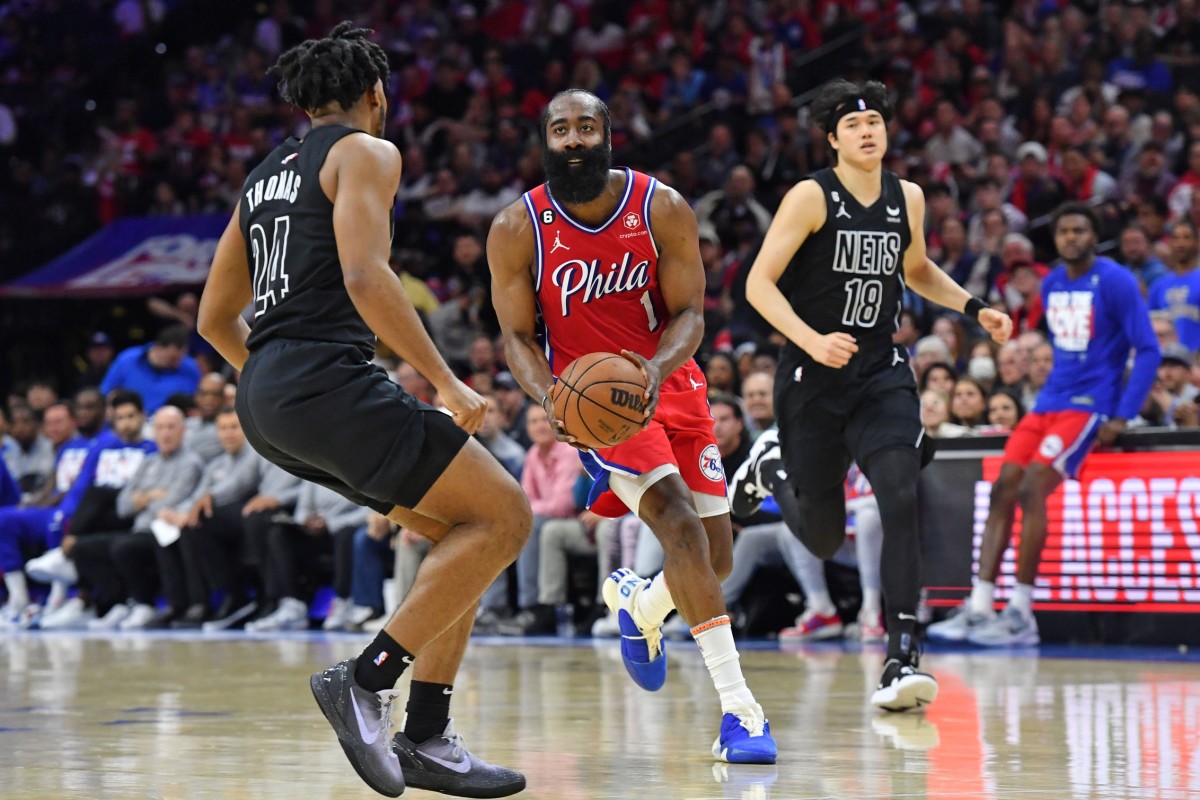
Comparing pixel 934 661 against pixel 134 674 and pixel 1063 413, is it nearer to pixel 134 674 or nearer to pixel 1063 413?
pixel 1063 413

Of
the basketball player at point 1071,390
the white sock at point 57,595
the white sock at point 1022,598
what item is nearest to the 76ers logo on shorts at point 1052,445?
the basketball player at point 1071,390

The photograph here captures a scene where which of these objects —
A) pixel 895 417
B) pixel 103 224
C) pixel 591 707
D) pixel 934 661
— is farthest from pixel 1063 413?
pixel 103 224

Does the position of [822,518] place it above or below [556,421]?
below

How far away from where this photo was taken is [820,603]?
1012cm

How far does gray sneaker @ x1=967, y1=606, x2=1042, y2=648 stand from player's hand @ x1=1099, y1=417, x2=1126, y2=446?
41.8 inches

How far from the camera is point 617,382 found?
4.92 m

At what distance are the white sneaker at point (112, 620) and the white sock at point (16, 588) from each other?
89 centimetres

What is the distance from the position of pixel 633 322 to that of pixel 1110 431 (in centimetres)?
461

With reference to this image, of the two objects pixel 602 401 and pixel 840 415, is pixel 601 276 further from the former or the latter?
pixel 840 415

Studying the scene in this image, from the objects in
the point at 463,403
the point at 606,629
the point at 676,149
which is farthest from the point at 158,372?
the point at 463,403

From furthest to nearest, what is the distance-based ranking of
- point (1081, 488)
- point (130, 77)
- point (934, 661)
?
point (130, 77), point (1081, 488), point (934, 661)

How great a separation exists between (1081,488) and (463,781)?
20.0ft

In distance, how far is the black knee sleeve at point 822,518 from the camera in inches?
266

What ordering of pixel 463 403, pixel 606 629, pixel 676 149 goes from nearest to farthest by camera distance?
pixel 463 403 < pixel 606 629 < pixel 676 149
